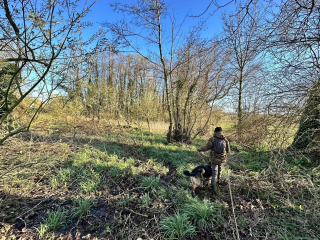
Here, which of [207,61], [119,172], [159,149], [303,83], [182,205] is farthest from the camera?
[207,61]

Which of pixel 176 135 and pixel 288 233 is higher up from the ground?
pixel 176 135

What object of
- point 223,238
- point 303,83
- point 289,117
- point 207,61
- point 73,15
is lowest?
point 223,238

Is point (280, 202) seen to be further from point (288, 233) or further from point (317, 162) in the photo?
point (317, 162)

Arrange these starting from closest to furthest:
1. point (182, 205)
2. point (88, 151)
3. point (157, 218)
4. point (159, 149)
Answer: point (157, 218)
point (182, 205)
point (88, 151)
point (159, 149)

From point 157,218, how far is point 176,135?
649 cm

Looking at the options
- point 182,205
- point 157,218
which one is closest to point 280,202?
point 182,205

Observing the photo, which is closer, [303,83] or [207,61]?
[303,83]

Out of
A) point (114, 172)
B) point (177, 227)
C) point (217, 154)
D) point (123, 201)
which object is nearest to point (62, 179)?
point (114, 172)

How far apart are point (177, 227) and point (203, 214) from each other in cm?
54

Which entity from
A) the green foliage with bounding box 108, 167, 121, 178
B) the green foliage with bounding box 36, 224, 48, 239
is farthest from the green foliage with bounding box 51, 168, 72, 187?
the green foliage with bounding box 36, 224, 48, 239

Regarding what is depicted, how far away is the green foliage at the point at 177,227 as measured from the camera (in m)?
2.50

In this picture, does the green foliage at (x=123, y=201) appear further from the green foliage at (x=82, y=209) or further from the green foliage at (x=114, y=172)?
the green foliage at (x=114, y=172)

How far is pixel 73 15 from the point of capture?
2.50 m

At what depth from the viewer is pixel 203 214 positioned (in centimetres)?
279
